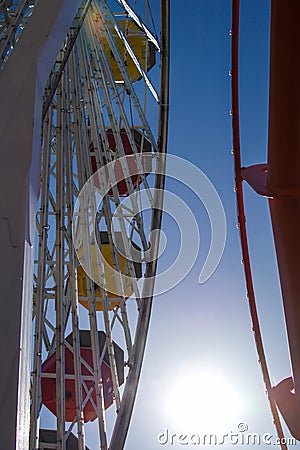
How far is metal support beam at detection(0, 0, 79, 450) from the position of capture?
177 centimetres

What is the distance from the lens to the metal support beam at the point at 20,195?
5.80ft

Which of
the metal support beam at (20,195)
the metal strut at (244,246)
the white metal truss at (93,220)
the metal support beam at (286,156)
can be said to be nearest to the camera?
the metal support beam at (20,195)

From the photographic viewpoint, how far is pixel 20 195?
1.95 m

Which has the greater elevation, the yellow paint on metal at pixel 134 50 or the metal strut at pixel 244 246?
the yellow paint on metal at pixel 134 50

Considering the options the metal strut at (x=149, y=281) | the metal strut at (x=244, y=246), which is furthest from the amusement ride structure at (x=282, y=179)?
the metal strut at (x=149, y=281)

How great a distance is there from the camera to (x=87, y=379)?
24.8 feet

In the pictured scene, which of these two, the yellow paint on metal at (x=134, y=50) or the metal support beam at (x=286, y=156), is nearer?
the metal support beam at (x=286, y=156)

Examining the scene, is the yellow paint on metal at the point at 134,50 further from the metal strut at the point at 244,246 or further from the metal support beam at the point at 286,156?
the metal support beam at the point at 286,156

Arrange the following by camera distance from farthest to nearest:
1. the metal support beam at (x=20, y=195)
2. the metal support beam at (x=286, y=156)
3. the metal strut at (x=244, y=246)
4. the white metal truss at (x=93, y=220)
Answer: the white metal truss at (x=93, y=220)
the metal strut at (x=244, y=246)
the metal support beam at (x=286, y=156)
the metal support beam at (x=20, y=195)

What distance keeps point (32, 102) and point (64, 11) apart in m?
0.47

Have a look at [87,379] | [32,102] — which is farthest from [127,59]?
[32,102]

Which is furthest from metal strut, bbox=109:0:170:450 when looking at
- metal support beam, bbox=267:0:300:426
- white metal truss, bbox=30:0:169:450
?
metal support beam, bbox=267:0:300:426

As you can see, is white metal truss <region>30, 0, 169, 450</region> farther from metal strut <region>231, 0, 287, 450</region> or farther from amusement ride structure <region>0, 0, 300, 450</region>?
metal strut <region>231, 0, 287, 450</region>

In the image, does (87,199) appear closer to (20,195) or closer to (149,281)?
(149,281)
